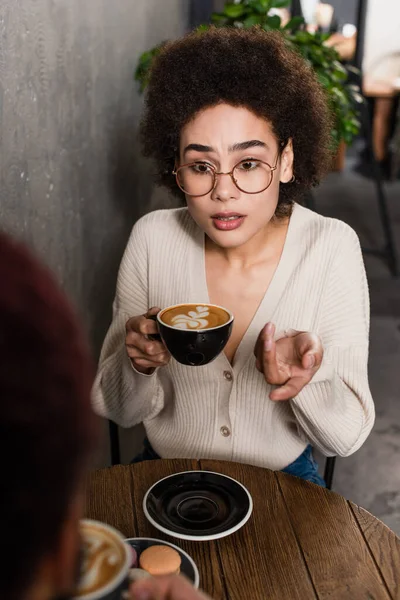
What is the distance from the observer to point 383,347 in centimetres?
374

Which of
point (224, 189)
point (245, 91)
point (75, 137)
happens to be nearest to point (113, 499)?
point (224, 189)

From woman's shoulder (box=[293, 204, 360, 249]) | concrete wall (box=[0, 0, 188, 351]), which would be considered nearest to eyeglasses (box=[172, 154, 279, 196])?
woman's shoulder (box=[293, 204, 360, 249])

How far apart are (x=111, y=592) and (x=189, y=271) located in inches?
43.9

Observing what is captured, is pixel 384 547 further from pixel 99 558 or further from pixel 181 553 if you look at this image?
pixel 99 558

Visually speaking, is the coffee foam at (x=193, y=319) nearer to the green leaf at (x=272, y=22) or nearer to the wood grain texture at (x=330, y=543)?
the wood grain texture at (x=330, y=543)

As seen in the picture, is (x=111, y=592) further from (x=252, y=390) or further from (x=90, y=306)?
(x=90, y=306)

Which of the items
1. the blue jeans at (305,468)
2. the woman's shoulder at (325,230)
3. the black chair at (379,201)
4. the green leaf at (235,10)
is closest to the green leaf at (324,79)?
the green leaf at (235,10)

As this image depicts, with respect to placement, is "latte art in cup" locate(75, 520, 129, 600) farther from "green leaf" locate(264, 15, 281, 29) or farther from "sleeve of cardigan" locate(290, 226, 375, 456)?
"green leaf" locate(264, 15, 281, 29)

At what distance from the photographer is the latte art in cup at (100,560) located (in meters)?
0.61

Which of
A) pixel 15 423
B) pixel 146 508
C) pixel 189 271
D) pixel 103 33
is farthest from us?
pixel 103 33

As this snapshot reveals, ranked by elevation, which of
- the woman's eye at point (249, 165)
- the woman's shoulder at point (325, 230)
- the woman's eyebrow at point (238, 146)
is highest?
the woman's eyebrow at point (238, 146)

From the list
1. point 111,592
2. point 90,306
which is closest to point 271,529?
point 111,592

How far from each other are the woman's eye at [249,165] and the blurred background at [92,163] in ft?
1.62

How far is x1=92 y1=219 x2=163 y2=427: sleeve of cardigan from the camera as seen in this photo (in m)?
1.58
